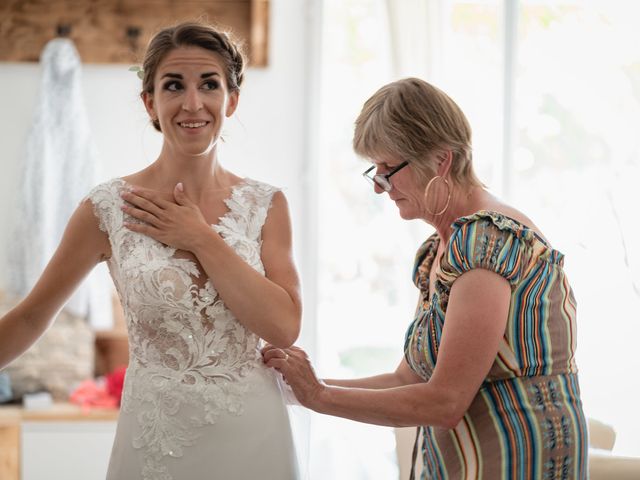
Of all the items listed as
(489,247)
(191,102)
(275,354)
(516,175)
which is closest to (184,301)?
(275,354)

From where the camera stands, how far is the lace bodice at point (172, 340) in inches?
67.0

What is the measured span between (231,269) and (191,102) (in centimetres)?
36

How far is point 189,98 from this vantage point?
171 cm

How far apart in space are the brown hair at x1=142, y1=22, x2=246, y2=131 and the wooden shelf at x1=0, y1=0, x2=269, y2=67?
244cm

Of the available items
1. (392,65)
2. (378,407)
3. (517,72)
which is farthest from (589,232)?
(378,407)

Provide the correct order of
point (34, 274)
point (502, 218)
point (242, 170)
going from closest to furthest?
1. point (502, 218)
2. point (34, 274)
3. point (242, 170)

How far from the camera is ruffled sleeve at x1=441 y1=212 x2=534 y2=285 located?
1.51 metres

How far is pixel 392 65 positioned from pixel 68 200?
5.56ft

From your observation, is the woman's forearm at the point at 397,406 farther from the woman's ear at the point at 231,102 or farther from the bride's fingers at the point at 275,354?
the woman's ear at the point at 231,102

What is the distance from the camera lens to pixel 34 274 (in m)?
3.96

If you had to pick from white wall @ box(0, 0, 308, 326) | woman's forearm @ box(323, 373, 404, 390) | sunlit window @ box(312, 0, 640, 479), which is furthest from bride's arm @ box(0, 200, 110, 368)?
white wall @ box(0, 0, 308, 326)

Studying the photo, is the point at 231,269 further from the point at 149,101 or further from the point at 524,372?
the point at 524,372

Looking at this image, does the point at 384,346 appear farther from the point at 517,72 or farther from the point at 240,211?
the point at 240,211

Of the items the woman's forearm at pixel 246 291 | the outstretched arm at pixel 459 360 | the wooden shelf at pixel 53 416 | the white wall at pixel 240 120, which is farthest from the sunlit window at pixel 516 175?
the woman's forearm at pixel 246 291
